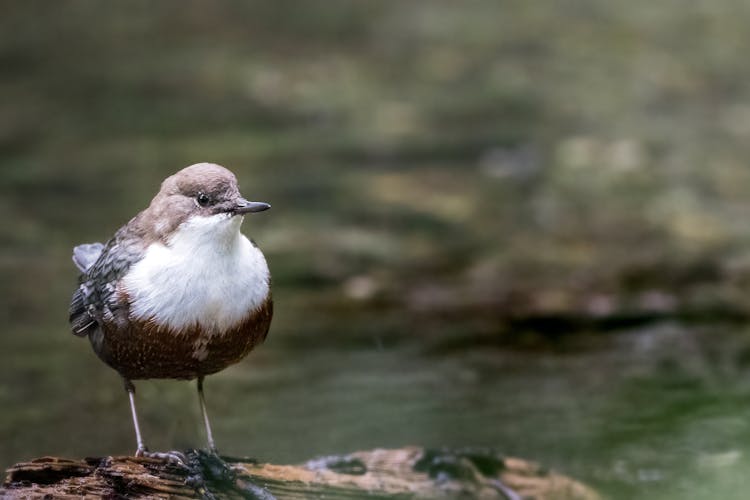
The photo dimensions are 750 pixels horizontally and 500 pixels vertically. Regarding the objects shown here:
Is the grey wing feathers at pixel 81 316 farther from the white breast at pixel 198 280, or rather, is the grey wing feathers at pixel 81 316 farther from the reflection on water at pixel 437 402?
the reflection on water at pixel 437 402

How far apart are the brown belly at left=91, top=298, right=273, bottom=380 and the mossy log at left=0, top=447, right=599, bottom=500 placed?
0.29m

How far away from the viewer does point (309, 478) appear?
157 inches

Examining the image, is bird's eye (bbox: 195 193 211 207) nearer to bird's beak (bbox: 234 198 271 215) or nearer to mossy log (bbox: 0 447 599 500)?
bird's beak (bbox: 234 198 271 215)

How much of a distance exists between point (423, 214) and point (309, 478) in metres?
4.18

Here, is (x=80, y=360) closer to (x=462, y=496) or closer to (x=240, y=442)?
(x=240, y=442)

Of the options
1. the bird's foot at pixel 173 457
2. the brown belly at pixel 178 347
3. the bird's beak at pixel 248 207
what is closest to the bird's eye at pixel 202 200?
the bird's beak at pixel 248 207

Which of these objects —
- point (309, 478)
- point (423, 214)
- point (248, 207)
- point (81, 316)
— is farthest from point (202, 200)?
point (423, 214)

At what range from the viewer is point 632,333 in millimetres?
6207

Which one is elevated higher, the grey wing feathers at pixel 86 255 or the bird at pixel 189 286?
the grey wing feathers at pixel 86 255

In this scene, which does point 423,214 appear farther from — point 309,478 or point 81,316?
point 81,316

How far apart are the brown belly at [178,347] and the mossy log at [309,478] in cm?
29

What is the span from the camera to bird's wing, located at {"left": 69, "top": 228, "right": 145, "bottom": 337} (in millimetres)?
3617

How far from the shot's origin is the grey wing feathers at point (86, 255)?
4.25 meters

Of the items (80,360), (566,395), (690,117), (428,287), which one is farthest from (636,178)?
(80,360)
